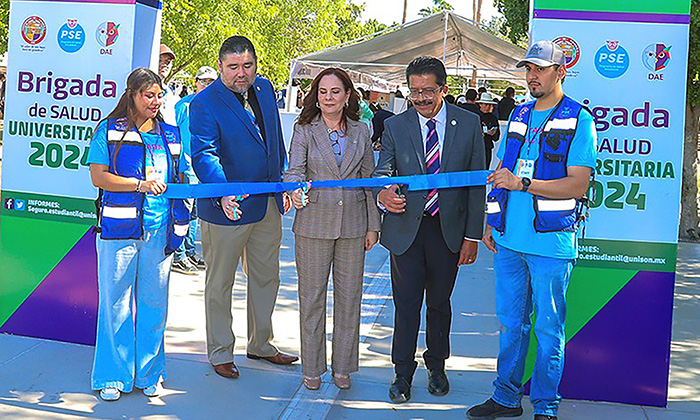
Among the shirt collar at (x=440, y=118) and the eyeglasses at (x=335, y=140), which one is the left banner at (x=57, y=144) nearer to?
the eyeglasses at (x=335, y=140)

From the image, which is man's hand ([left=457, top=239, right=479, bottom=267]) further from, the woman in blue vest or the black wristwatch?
the woman in blue vest

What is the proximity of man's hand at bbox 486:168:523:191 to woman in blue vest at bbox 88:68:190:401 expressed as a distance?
5.92 feet

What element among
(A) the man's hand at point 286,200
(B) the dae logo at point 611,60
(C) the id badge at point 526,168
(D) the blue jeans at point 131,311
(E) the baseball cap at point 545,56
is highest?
(B) the dae logo at point 611,60

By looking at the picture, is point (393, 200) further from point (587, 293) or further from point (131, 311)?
point (131, 311)

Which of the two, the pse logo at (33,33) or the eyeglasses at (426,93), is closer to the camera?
the eyeglasses at (426,93)

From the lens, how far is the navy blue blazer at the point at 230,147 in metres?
4.62

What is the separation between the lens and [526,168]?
13.5 feet

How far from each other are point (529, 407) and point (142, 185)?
261cm

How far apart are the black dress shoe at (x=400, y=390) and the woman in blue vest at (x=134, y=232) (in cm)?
138

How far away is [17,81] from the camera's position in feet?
17.2

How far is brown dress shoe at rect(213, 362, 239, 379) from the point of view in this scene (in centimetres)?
484

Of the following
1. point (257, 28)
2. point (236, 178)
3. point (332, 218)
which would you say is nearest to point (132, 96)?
point (236, 178)

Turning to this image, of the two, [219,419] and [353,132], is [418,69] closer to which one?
[353,132]

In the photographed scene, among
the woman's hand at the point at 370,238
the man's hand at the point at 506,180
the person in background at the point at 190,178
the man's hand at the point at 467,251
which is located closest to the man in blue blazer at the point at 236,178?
the woman's hand at the point at 370,238
